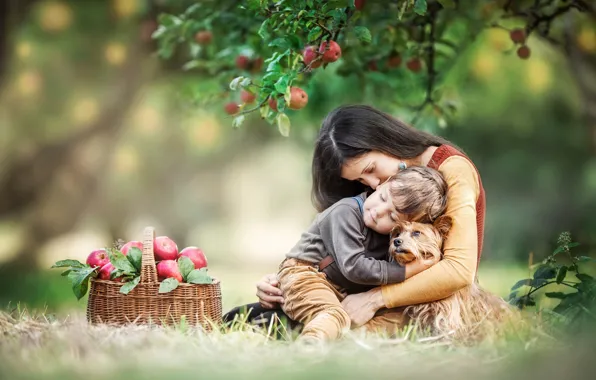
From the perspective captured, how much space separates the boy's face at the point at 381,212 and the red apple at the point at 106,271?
1073 millimetres

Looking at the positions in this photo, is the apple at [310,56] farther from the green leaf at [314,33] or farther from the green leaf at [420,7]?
the green leaf at [420,7]

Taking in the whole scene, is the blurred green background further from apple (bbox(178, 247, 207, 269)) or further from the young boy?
the young boy

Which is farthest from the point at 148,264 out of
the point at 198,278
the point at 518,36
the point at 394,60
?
the point at 518,36

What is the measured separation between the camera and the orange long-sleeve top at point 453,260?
3.31m

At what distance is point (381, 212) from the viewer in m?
3.36

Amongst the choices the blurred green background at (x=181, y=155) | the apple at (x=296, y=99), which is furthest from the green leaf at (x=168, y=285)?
the blurred green background at (x=181, y=155)

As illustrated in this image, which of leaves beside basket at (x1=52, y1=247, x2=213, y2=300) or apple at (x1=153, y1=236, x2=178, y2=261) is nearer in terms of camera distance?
leaves beside basket at (x1=52, y1=247, x2=213, y2=300)

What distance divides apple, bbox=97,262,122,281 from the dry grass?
0.27 meters

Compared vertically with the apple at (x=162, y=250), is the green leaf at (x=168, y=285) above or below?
below

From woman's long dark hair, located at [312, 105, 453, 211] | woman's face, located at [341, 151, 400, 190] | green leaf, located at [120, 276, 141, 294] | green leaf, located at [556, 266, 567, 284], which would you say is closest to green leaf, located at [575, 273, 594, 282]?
green leaf, located at [556, 266, 567, 284]

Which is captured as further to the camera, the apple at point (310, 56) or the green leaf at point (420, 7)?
the apple at point (310, 56)

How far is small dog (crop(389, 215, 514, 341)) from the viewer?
329 cm

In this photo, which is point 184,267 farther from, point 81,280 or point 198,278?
point 81,280

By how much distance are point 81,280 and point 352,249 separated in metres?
1.12
